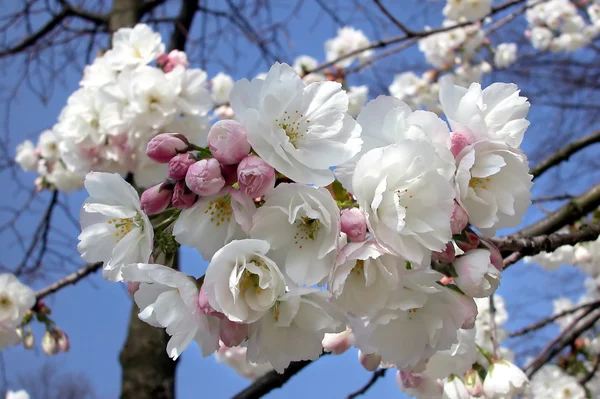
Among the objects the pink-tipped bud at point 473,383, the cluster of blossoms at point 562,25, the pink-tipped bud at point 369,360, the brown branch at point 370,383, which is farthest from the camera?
the cluster of blossoms at point 562,25

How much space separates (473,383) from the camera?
96 centimetres

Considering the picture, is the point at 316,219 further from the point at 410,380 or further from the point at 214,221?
the point at 410,380

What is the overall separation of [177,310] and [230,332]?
2.7 inches

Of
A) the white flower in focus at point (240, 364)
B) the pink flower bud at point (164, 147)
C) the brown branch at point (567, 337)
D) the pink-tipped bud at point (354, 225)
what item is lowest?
the brown branch at point (567, 337)

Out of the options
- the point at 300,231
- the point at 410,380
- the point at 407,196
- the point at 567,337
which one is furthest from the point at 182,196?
the point at 567,337

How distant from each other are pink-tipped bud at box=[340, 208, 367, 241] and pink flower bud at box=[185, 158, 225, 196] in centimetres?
14

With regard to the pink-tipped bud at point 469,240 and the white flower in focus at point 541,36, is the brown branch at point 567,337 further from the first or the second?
the white flower in focus at point 541,36

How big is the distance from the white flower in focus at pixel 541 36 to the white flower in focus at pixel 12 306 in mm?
4313

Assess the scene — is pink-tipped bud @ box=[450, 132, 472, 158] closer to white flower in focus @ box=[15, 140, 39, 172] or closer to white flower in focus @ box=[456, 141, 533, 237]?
white flower in focus @ box=[456, 141, 533, 237]

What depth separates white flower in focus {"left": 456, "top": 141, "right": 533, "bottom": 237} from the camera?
58 cm

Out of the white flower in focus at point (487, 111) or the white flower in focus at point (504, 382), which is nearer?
the white flower in focus at point (487, 111)

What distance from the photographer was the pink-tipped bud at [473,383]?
0.94 m

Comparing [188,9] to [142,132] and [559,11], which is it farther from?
[559,11]

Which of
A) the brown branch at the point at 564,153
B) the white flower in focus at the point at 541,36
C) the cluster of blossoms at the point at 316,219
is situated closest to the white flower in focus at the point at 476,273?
the cluster of blossoms at the point at 316,219
